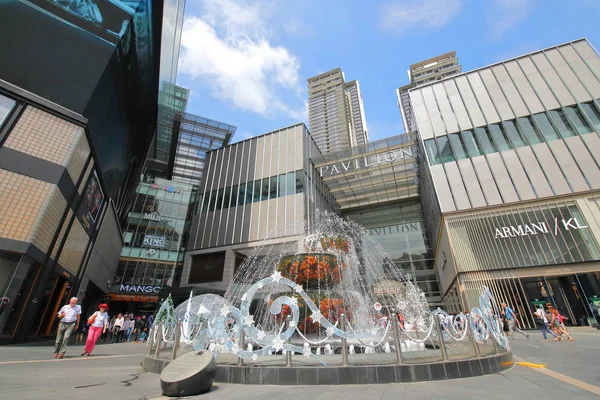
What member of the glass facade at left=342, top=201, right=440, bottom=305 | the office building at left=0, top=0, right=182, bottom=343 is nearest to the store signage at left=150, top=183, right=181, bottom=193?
the office building at left=0, top=0, right=182, bottom=343

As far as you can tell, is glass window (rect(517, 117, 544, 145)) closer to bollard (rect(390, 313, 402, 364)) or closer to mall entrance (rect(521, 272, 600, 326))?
mall entrance (rect(521, 272, 600, 326))

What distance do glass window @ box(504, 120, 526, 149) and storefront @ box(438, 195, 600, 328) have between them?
16.4ft

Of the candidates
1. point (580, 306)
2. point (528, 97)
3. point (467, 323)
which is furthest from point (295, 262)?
point (528, 97)

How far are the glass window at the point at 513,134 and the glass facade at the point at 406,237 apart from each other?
632 inches

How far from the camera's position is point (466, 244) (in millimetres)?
18375

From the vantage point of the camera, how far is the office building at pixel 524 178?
52.6 feet

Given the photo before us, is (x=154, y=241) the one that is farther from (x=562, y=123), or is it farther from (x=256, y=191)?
(x=562, y=123)

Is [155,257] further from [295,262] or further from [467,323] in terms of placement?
[467,323]

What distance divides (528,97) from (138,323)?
36.6 metres

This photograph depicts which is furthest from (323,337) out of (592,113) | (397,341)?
(592,113)

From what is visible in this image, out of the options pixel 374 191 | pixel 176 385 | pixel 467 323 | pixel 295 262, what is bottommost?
pixel 176 385

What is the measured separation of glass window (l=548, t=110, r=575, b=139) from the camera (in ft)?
60.8

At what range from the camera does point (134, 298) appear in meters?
27.2

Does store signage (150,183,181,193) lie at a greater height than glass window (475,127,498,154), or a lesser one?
greater
